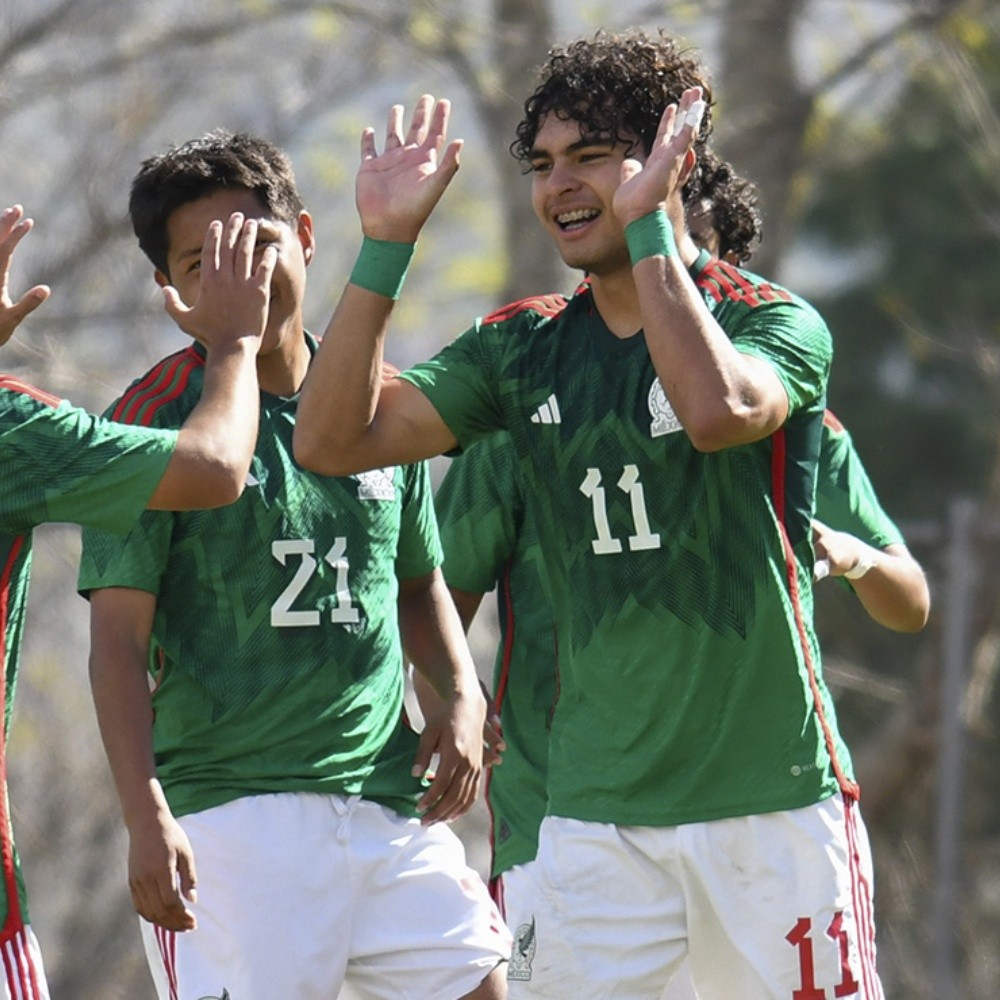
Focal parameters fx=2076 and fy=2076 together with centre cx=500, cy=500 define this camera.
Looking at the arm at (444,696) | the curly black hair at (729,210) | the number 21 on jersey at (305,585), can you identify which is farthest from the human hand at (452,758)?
the curly black hair at (729,210)

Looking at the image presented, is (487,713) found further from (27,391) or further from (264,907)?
(27,391)

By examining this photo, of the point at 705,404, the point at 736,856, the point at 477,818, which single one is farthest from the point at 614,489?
the point at 477,818

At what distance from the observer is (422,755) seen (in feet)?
15.1

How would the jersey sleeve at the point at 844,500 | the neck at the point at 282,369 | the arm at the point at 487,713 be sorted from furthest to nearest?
the jersey sleeve at the point at 844,500 → the arm at the point at 487,713 → the neck at the point at 282,369

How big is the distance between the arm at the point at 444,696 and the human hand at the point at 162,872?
0.63 metres

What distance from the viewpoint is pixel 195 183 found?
4734mm

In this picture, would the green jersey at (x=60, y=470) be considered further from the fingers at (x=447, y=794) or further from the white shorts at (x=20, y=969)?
the fingers at (x=447, y=794)

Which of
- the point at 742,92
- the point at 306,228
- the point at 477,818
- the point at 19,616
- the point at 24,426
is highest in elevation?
the point at 742,92

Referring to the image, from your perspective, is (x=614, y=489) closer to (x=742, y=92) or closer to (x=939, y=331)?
(x=742, y=92)

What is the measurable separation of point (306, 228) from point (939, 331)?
10.7 m

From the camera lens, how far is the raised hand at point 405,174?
410 cm

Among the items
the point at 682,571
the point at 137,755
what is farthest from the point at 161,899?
the point at 682,571

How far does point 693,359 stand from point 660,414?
1.00ft

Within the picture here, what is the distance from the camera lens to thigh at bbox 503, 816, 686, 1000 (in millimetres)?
4152
